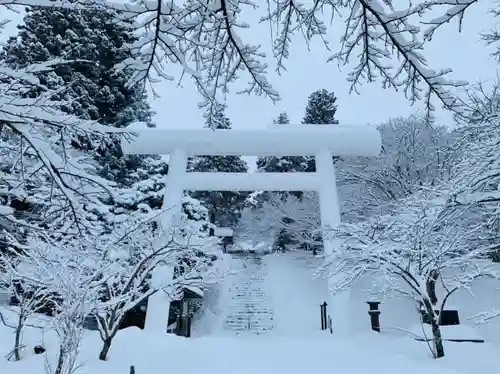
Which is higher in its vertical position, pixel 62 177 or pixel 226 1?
pixel 226 1

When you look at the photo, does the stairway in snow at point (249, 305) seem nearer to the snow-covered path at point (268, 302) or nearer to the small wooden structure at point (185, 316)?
the snow-covered path at point (268, 302)

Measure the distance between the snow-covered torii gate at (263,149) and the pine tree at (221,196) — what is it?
31.0 ft

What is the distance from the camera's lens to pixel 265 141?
34.9ft

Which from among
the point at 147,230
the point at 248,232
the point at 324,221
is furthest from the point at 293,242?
the point at 147,230

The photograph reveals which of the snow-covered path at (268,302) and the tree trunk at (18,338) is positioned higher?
the snow-covered path at (268,302)

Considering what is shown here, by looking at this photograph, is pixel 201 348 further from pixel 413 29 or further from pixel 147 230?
pixel 413 29

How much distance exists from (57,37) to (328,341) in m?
10.9

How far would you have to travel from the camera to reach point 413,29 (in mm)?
2391

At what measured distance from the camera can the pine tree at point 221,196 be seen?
2244 centimetres

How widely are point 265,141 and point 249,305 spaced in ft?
28.1

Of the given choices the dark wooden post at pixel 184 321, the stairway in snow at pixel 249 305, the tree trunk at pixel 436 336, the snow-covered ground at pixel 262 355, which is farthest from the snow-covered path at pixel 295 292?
the tree trunk at pixel 436 336

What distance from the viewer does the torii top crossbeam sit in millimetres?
10625

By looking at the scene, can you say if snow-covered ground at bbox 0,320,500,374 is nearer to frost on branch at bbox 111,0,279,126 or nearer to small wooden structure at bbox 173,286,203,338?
small wooden structure at bbox 173,286,203,338

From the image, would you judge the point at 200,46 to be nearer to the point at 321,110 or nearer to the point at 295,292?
the point at 295,292
